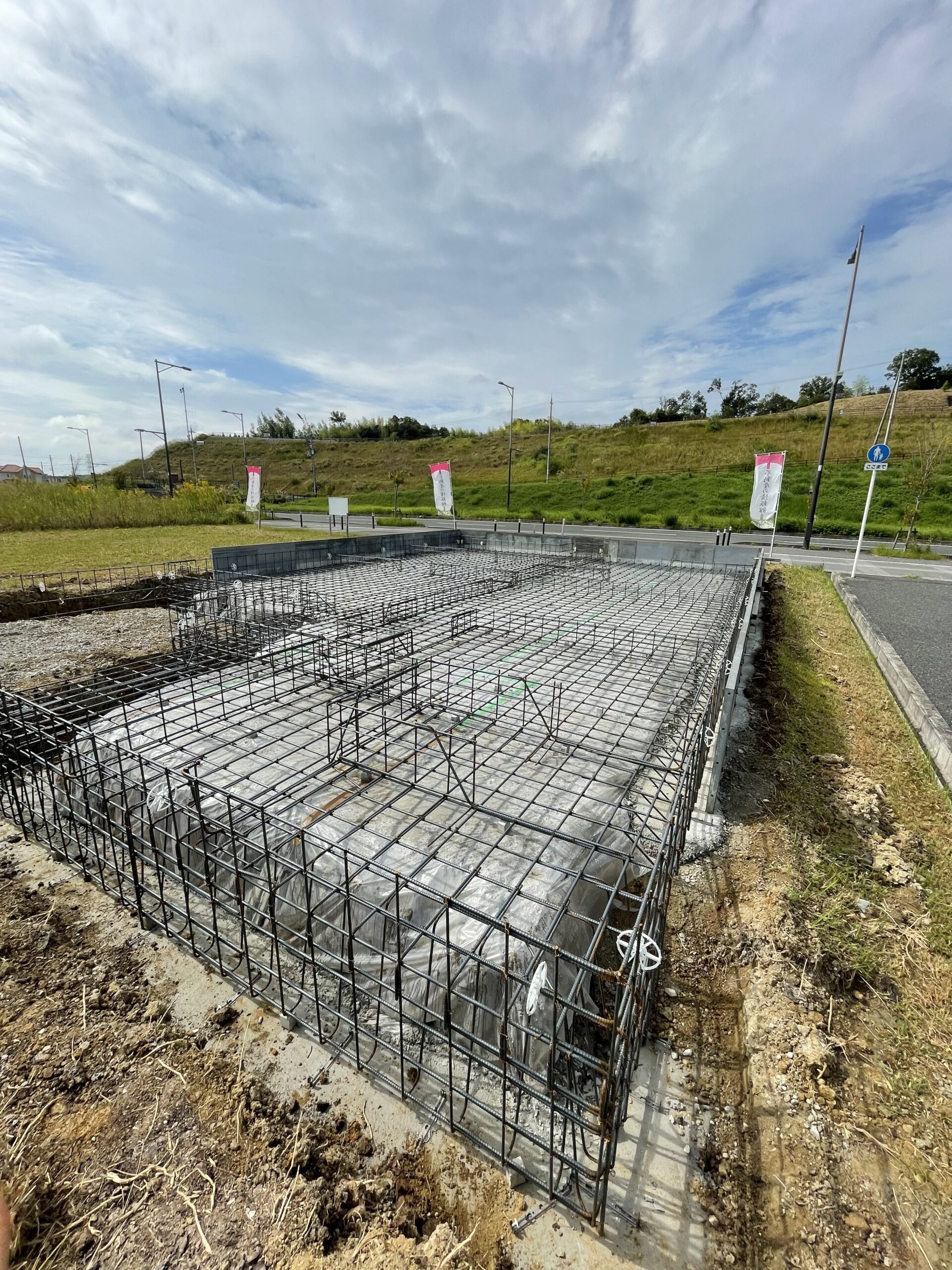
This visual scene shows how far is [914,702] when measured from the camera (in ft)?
21.4

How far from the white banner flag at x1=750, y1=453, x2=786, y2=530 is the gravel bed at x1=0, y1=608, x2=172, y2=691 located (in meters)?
15.9

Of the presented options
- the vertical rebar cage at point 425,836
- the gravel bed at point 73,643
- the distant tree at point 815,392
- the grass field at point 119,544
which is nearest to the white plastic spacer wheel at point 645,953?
the vertical rebar cage at point 425,836

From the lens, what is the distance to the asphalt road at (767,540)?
55.8 ft

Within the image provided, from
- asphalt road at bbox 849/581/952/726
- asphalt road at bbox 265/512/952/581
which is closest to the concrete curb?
asphalt road at bbox 849/581/952/726

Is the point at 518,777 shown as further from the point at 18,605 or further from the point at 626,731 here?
the point at 18,605

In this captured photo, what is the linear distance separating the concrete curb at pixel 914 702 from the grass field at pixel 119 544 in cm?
1539

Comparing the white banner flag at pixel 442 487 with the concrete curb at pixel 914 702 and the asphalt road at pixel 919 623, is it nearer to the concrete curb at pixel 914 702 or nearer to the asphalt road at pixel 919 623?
the asphalt road at pixel 919 623

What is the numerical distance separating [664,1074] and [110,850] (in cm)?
444

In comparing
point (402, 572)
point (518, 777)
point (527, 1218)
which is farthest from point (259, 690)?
point (402, 572)

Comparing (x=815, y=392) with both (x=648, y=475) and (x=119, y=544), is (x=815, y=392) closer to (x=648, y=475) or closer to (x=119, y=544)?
(x=648, y=475)

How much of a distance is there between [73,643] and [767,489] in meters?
17.9

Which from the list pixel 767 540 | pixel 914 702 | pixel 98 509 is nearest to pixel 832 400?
pixel 767 540

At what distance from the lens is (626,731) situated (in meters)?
5.27

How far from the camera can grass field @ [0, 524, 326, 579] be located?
14320 millimetres
